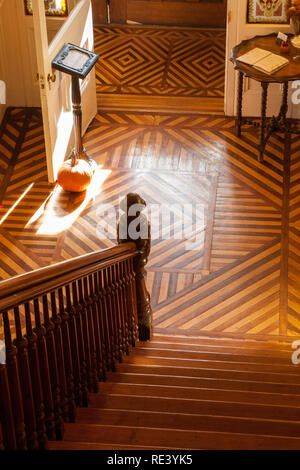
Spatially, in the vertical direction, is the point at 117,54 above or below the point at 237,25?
below

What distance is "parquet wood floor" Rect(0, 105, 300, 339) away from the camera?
17.5ft

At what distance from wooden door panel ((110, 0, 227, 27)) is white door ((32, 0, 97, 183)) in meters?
2.41

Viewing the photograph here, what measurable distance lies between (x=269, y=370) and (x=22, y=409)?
169 cm

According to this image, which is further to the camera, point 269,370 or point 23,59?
point 23,59

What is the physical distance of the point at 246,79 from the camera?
7.48 m

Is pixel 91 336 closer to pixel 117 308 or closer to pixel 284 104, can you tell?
pixel 117 308

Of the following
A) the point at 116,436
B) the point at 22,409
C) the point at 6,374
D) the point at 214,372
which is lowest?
the point at 214,372

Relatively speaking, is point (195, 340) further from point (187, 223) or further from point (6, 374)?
point (6, 374)

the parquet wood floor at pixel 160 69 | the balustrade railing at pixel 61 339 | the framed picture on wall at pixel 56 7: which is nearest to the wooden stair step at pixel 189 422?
the balustrade railing at pixel 61 339

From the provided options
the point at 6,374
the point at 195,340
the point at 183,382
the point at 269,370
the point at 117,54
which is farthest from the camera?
the point at 117,54

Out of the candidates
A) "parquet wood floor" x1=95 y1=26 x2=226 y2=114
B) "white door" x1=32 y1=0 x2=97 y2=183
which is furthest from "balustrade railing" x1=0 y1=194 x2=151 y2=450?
"parquet wood floor" x1=95 y1=26 x2=226 y2=114

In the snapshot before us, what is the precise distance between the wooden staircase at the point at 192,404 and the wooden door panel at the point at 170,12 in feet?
20.5

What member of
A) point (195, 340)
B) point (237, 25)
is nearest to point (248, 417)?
point (195, 340)

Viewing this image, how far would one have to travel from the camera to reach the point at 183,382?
3.66m
